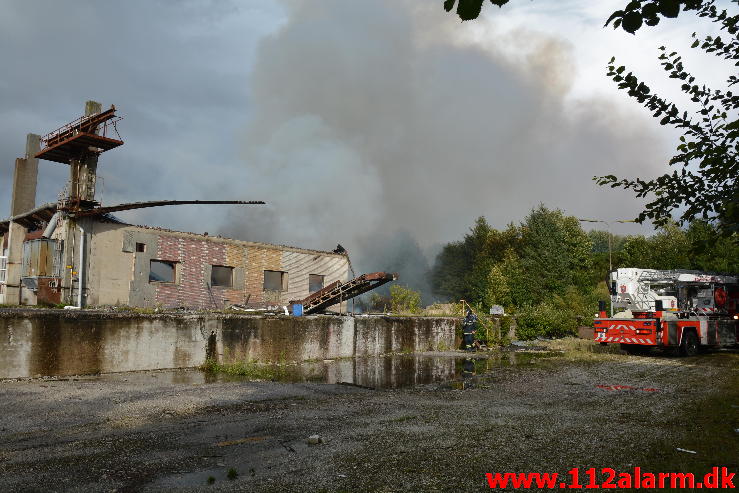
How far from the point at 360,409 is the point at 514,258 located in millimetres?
45070

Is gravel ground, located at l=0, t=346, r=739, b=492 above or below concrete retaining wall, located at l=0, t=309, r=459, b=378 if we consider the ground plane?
below

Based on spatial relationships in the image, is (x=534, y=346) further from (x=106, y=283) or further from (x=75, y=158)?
(x=75, y=158)

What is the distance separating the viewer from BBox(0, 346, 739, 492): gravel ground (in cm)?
446

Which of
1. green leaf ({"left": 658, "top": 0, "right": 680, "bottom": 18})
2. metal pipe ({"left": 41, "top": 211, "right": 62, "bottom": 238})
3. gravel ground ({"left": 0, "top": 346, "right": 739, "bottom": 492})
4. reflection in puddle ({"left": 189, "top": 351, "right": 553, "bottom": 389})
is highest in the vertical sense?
metal pipe ({"left": 41, "top": 211, "right": 62, "bottom": 238})

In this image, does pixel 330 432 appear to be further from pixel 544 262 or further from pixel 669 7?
pixel 544 262

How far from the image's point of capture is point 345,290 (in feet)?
64.0

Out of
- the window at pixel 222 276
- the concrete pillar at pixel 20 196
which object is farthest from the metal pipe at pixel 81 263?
the window at pixel 222 276

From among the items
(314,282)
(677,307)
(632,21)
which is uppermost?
(632,21)

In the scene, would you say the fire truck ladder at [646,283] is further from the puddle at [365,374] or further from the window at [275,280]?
the window at [275,280]

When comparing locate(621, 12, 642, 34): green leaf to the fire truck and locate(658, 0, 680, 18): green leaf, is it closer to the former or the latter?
locate(658, 0, 680, 18): green leaf

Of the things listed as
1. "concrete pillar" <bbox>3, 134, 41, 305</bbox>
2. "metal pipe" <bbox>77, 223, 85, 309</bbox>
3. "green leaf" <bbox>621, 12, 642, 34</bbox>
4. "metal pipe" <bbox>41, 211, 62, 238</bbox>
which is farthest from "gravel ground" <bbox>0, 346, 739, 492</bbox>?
"concrete pillar" <bbox>3, 134, 41, 305</bbox>

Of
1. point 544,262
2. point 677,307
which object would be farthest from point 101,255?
point 544,262

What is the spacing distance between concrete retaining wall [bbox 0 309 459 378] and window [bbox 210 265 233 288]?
29.1ft

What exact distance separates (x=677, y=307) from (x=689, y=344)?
1.48m
